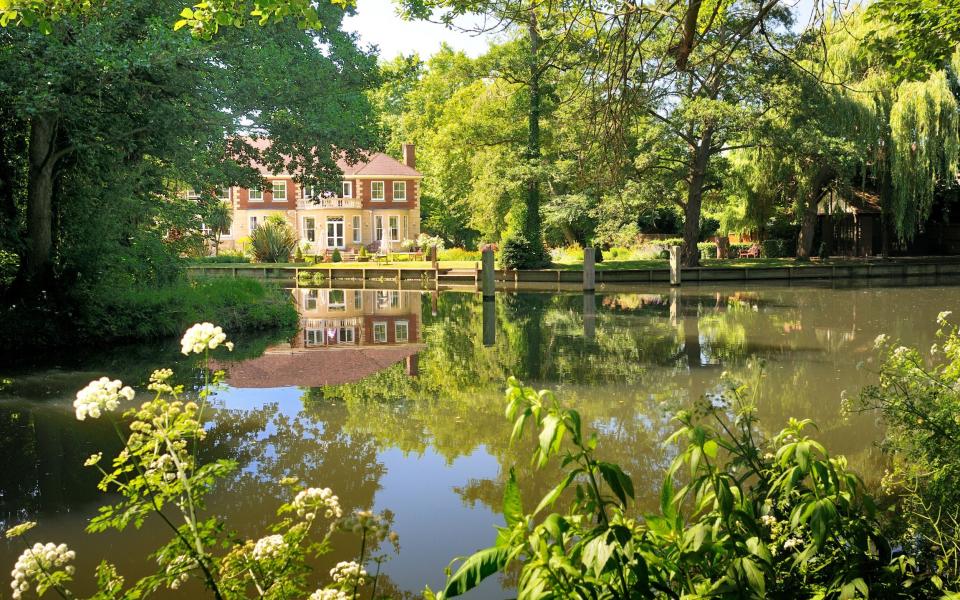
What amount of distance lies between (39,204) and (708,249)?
96.6 feet

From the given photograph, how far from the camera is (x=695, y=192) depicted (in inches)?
1120

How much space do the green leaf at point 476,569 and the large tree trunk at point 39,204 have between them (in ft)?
42.4

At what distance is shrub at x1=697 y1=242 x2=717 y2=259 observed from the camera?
120 feet

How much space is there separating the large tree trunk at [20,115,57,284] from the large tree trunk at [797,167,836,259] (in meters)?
25.9

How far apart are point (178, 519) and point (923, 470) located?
4.31 m

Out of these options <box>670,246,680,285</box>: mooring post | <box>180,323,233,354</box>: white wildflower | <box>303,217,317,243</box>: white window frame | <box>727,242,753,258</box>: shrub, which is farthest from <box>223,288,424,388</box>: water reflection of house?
<box>303,217,317,243</box>: white window frame

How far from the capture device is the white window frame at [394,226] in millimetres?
48156

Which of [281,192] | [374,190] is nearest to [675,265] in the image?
[374,190]

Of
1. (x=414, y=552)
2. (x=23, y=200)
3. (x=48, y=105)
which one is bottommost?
(x=414, y=552)

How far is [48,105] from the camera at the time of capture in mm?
11023

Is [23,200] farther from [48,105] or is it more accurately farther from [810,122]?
[810,122]

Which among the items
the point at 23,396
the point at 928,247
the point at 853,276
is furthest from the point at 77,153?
the point at 928,247

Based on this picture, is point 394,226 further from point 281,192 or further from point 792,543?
point 792,543

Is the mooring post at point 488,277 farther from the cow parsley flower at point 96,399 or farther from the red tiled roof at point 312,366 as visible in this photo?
the cow parsley flower at point 96,399
